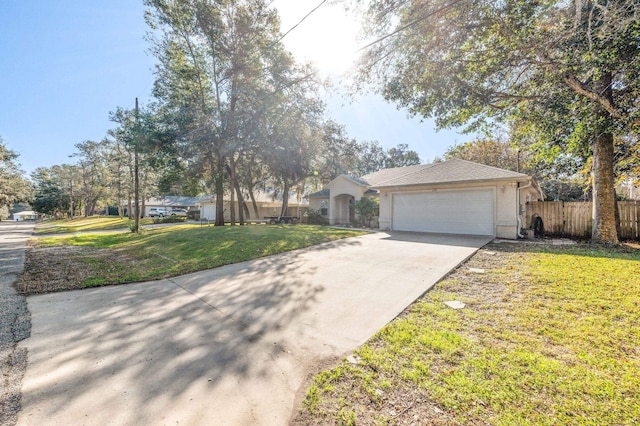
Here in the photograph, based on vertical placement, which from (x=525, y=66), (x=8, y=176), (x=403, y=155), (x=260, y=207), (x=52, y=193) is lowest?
(x=260, y=207)

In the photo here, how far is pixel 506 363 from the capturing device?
263 cm

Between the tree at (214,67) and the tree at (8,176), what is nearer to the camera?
the tree at (214,67)

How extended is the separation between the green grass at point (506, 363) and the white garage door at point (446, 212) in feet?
24.2

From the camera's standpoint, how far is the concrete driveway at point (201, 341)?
2164mm

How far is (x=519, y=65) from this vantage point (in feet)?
29.1

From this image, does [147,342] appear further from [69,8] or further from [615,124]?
[615,124]

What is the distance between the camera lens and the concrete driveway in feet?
7.10

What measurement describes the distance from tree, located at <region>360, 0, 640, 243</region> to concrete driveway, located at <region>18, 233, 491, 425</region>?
6989 millimetres

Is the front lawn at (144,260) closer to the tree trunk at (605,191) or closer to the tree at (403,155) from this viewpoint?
the tree trunk at (605,191)

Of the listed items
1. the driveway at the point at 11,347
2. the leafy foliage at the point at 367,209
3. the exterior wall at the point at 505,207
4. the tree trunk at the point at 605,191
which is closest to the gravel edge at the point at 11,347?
the driveway at the point at 11,347

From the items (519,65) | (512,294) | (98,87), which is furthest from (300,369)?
(98,87)

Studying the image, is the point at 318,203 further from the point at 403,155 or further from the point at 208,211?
the point at 403,155

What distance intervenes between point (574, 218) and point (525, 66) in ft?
25.4

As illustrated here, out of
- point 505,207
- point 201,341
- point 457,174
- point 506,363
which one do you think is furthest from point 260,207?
point 506,363
